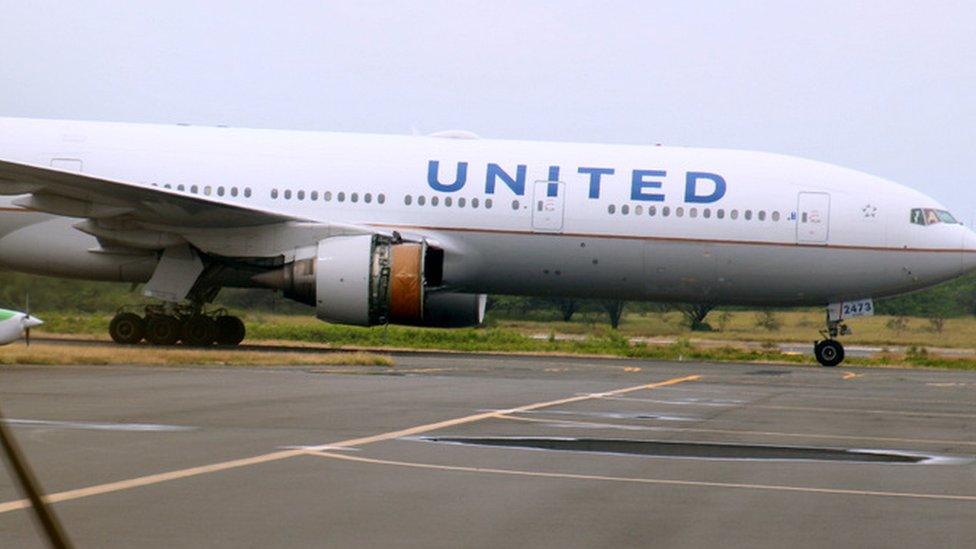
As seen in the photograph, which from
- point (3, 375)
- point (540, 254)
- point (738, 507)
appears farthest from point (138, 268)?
point (738, 507)

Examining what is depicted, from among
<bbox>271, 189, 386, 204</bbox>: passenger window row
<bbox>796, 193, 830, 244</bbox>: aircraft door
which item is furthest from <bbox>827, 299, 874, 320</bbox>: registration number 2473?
<bbox>271, 189, 386, 204</bbox>: passenger window row

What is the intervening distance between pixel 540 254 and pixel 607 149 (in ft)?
7.56

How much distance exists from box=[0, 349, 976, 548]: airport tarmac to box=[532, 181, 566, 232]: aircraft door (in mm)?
9397

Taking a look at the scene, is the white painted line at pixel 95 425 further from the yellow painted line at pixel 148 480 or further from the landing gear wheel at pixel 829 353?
the landing gear wheel at pixel 829 353

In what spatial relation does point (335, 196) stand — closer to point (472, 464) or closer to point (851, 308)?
point (851, 308)

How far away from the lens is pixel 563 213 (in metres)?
26.1

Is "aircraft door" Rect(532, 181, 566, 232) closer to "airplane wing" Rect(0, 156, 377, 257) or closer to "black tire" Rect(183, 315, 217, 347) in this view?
"airplane wing" Rect(0, 156, 377, 257)

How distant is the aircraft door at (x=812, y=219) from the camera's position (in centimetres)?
2631

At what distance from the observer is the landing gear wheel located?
87.1 ft

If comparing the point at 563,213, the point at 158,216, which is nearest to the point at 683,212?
the point at 563,213

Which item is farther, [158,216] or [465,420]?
[158,216]

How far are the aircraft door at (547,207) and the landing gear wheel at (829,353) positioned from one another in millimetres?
4960

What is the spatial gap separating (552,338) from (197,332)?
9.68 metres

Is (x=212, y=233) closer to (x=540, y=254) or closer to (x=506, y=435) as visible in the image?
(x=540, y=254)
